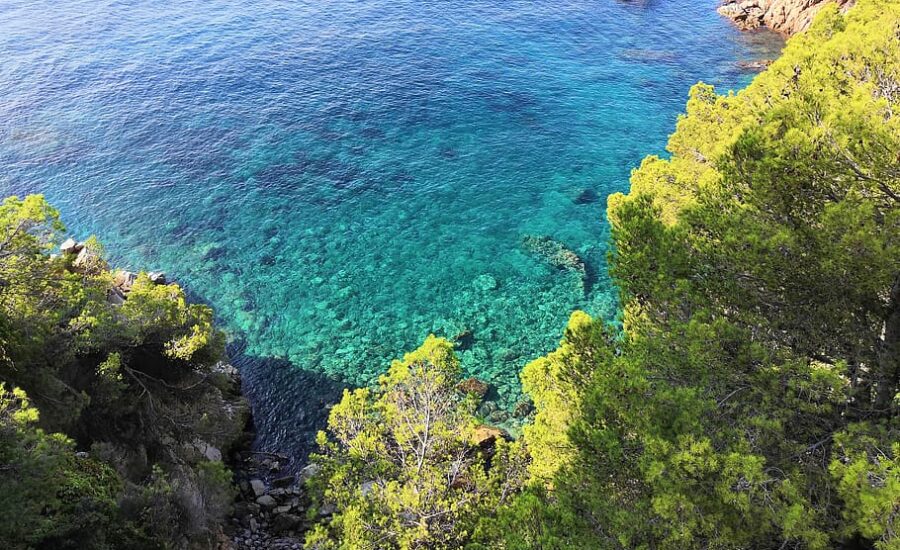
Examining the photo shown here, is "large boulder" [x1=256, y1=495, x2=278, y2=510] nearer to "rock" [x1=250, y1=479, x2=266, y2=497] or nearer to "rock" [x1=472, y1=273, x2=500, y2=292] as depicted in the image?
"rock" [x1=250, y1=479, x2=266, y2=497]

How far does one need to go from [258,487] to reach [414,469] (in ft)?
34.2

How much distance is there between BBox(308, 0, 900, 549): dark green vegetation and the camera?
1075 centimetres

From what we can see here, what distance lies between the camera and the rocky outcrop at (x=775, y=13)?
211ft

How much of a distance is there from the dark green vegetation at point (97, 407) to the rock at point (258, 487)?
2025mm

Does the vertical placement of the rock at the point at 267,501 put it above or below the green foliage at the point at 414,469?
below

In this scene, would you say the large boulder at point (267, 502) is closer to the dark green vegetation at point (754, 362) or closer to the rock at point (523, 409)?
the dark green vegetation at point (754, 362)

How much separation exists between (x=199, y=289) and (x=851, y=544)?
107 ft

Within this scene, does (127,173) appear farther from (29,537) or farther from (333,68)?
(29,537)

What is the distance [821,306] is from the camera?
12.1 m

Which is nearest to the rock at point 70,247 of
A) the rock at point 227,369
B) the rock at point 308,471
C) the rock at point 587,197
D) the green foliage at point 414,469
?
the rock at point 227,369

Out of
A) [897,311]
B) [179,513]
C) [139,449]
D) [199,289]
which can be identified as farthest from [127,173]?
[897,311]

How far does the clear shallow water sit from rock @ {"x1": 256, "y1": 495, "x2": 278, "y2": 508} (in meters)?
3.32

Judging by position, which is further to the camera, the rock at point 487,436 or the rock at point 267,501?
the rock at point 487,436

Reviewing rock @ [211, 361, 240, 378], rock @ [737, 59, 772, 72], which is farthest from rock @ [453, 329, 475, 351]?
rock @ [737, 59, 772, 72]
